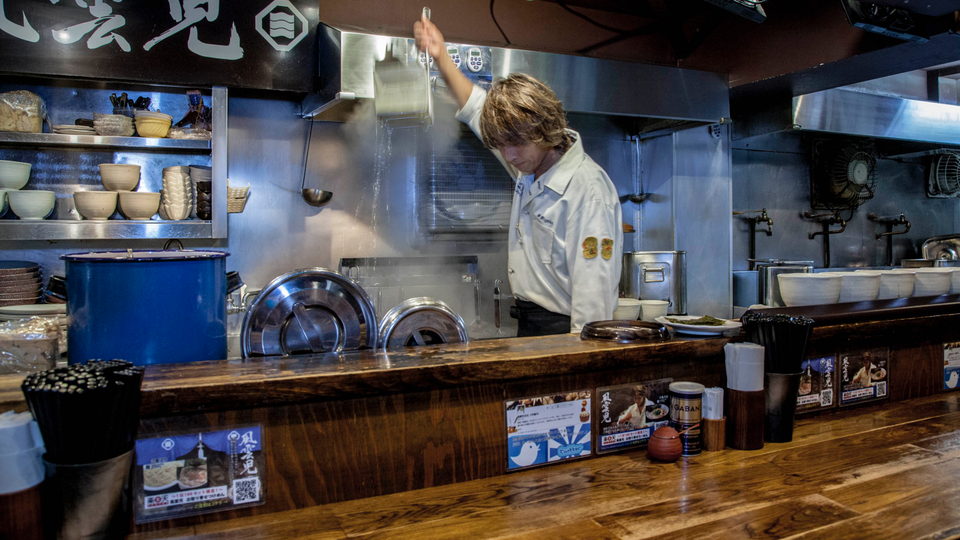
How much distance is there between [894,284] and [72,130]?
12.7 ft

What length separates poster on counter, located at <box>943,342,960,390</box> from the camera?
2244 millimetres

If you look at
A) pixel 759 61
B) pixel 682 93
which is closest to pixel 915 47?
pixel 759 61

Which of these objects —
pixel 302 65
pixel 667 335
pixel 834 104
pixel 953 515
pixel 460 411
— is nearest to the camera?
pixel 953 515

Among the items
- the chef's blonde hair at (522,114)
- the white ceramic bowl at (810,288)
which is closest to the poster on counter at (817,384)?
the white ceramic bowl at (810,288)

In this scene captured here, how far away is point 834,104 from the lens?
492cm

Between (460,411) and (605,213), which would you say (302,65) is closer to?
(605,213)

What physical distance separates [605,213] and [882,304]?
103 centimetres

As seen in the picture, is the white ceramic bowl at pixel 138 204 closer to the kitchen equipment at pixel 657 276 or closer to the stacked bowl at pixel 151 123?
the stacked bowl at pixel 151 123

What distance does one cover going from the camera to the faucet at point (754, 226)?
5219 mm

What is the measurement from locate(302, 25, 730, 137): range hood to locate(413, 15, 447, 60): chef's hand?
1.67ft

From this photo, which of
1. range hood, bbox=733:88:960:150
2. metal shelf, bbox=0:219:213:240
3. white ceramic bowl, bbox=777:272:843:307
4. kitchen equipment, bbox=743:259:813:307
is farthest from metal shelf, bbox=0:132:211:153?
kitchen equipment, bbox=743:259:813:307

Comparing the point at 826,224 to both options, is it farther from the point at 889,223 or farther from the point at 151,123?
the point at 151,123

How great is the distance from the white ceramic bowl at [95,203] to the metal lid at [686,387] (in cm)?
288

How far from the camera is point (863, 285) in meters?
2.35
